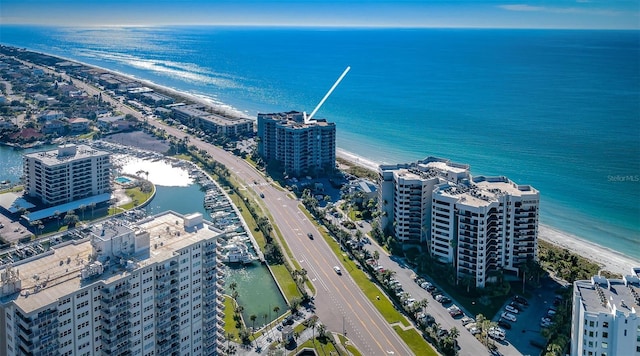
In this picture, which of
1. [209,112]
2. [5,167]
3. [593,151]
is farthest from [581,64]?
[5,167]

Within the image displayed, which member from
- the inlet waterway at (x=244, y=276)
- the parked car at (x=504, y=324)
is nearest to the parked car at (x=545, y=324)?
the parked car at (x=504, y=324)

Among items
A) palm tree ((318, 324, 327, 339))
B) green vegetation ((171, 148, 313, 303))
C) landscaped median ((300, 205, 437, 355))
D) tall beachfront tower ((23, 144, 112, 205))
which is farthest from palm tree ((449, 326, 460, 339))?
tall beachfront tower ((23, 144, 112, 205))

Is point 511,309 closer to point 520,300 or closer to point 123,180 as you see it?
point 520,300

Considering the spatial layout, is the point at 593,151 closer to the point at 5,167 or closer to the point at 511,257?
the point at 511,257

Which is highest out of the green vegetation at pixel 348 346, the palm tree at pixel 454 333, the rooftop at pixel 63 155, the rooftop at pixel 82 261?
the rooftop at pixel 63 155

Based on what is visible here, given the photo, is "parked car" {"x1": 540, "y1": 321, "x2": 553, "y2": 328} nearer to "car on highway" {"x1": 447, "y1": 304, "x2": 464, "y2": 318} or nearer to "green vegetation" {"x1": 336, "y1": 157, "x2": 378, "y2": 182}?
"car on highway" {"x1": 447, "y1": 304, "x2": 464, "y2": 318}

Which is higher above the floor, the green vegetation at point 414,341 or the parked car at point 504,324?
the parked car at point 504,324

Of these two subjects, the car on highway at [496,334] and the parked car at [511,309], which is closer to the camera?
the car on highway at [496,334]

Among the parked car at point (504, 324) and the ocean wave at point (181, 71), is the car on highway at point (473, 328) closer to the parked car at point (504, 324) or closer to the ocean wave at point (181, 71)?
the parked car at point (504, 324)
